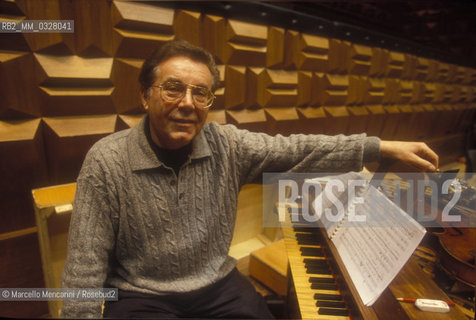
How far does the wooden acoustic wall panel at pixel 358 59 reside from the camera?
3.34 metres

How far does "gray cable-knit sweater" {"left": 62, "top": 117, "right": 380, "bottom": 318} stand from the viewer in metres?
1.00

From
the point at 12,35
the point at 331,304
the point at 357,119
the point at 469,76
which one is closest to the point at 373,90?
the point at 357,119

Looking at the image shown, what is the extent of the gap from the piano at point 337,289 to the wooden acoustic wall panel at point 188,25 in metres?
Answer: 1.51

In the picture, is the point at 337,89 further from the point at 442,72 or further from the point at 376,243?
the point at 442,72

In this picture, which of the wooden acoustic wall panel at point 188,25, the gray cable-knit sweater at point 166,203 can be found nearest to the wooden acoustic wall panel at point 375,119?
the wooden acoustic wall panel at point 188,25

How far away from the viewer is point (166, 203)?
111 cm

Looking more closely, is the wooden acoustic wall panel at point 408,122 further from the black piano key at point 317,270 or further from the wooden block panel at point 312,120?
the black piano key at point 317,270

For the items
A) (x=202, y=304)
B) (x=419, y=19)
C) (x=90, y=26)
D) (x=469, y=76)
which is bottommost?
(x=202, y=304)

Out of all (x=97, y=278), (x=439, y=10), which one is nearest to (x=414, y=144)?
(x=97, y=278)

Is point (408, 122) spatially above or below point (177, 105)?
below

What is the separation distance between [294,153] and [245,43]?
4.68 ft

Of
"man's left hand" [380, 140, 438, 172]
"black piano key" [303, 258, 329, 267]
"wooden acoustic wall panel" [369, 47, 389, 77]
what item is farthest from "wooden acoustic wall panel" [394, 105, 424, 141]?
"black piano key" [303, 258, 329, 267]

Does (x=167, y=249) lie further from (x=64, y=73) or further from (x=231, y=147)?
(x=64, y=73)

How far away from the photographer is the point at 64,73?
5.27 ft
